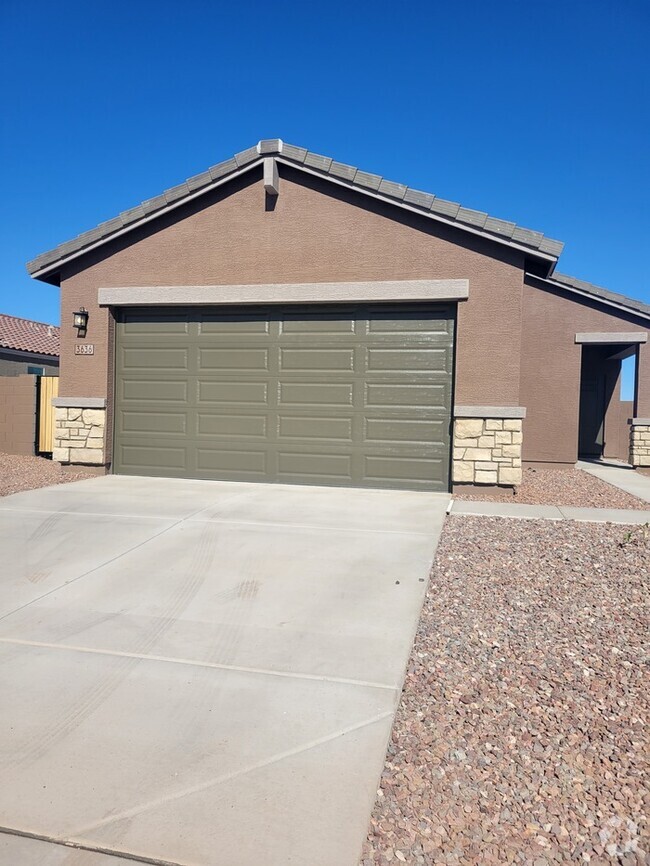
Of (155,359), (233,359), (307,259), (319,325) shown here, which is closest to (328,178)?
(307,259)

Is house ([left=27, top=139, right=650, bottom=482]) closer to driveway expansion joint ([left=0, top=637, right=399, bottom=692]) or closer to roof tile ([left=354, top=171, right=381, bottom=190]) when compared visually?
roof tile ([left=354, top=171, right=381, bottom=190])

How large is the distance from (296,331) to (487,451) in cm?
361

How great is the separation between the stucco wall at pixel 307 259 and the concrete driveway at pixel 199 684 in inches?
144

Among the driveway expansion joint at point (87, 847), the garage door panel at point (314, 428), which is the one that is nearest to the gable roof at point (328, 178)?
the garage door panel at point (314, 428)

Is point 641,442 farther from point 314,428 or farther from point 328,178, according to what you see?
point 328,178

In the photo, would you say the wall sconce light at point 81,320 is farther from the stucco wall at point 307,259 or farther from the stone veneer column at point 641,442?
the stone veneer column at point 641,442

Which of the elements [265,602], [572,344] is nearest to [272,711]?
[265,602]

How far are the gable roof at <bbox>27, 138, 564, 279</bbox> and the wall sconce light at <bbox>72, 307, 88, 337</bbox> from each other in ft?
3.15

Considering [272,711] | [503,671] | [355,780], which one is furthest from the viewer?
[503,671]

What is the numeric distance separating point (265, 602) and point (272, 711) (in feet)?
5.05

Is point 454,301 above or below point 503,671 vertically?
above

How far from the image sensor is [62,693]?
343 cm

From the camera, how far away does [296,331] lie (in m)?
10.1

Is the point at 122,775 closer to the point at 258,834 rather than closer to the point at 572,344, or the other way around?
the point at 258,834
